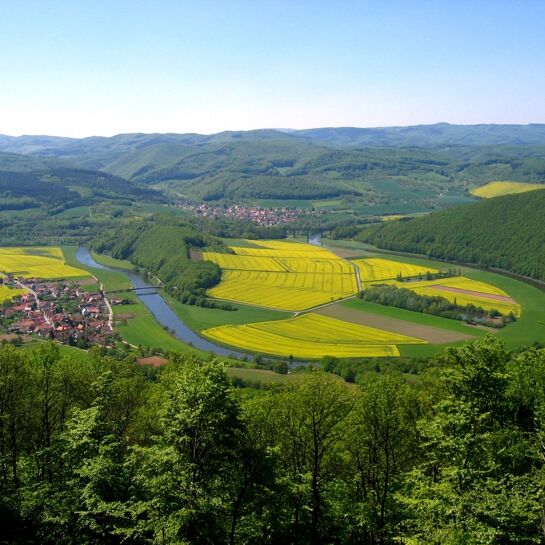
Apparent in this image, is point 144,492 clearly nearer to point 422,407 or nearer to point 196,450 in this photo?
point 196,450

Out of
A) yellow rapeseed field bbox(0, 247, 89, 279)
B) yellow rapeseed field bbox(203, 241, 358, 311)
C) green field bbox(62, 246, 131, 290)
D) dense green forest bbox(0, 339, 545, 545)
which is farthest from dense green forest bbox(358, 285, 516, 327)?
yellow rapeseed field bbox(0, 247, 89, 279)

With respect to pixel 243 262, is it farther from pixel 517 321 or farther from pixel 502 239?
pixel 502 239

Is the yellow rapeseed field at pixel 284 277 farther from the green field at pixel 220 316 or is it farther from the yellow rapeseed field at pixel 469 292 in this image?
the yellow rapeseed field at pixel 469 292

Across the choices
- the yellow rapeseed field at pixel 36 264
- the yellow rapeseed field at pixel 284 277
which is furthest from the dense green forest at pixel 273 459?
the yellow rapeseed field at pixel 36 264

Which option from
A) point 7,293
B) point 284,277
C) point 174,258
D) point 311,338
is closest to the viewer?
point 311,338

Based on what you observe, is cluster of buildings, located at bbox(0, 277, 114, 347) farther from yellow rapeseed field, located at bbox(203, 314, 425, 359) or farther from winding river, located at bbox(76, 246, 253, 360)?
yellow rapeseed field, located at bbox(203, 314, 425, 359)

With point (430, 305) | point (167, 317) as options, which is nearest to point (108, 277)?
point (167, 317)
